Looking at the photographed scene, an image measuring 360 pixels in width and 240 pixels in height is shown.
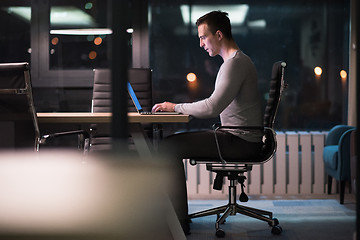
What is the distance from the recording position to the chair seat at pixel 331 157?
363cm

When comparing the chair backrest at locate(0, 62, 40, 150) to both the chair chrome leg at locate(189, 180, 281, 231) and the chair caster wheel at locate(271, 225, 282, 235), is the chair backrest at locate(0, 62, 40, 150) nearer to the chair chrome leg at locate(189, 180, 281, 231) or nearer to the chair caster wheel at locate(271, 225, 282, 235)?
the chair chrome leg at locate(189, 180, 281, 231)

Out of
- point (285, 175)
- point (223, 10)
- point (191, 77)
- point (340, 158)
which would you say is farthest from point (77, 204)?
point (223, 10)

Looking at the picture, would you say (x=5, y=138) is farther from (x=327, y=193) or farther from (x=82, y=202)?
(x=327, y=193)

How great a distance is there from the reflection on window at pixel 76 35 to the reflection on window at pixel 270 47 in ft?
1.69

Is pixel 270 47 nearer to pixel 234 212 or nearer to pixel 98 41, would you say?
pixel 98 41

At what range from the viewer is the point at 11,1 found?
4.23 m

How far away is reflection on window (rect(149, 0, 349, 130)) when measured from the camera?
440cm

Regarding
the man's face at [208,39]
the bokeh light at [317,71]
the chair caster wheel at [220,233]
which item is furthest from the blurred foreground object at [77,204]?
the bokeh light at [317,71]

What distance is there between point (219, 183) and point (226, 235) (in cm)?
32

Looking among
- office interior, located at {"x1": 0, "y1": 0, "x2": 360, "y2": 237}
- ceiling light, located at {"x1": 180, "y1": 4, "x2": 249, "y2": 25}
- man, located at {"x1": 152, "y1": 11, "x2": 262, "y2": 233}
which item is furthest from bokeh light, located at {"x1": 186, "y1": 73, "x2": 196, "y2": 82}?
man, located at {"x1": 152, "y1": 11, "x2": 262, "y2": 233}

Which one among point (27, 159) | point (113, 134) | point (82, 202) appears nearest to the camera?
point (113, 134)

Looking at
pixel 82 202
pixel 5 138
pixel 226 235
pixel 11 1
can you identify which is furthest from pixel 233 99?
pixel 11 1

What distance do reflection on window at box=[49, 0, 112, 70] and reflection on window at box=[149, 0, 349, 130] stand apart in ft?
1.69

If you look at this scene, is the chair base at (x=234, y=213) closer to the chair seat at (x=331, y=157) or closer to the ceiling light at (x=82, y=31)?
the chair seat at (x=331, y=157)
